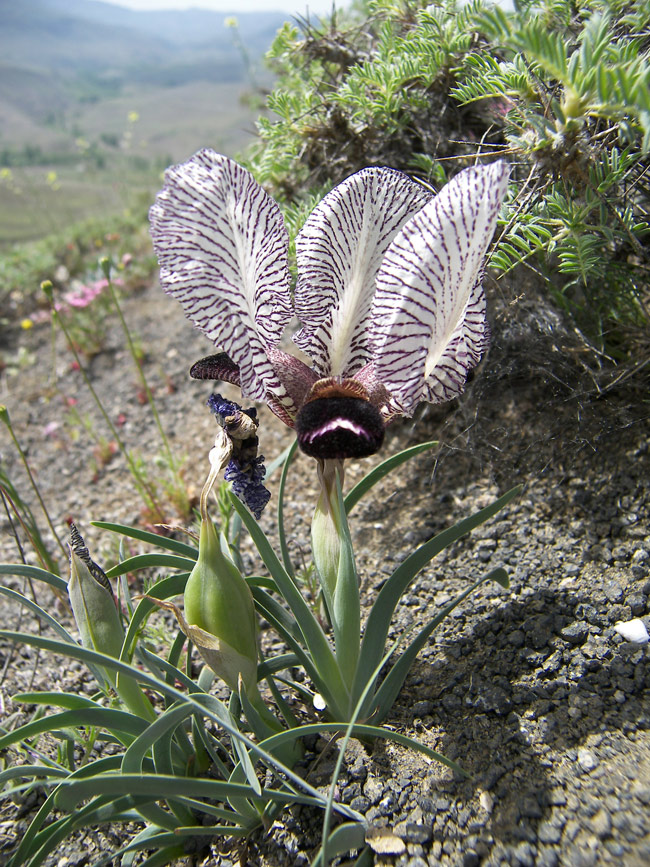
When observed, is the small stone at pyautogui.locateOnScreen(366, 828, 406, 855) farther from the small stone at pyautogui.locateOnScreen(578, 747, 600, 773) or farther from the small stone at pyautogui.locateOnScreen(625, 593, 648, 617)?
the small stone at pyautogui.locateOnScreen(625, 593, 648, 617)

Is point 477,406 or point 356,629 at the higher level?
point 477,406

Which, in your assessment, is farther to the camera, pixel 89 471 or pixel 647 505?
pixel 89 471

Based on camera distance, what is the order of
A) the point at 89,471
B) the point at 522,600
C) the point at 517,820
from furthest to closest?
the point at 89,471, the point at 522,600, the point at 517,820

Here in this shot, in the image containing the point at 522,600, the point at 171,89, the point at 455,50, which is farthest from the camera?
the point at 171,89

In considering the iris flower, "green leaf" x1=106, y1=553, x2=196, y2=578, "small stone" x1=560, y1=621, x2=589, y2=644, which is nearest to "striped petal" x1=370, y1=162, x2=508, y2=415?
the iris flower

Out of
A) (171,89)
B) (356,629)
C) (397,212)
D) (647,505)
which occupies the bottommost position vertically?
(647,505)

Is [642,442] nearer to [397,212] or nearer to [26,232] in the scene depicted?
[397,212]

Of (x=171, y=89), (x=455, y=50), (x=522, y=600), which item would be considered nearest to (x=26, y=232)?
(x=455, y=50)

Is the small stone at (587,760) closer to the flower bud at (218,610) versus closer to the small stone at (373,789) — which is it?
the small stone at (373,789)

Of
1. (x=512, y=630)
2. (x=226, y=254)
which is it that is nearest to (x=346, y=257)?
(x=226, y=254)
